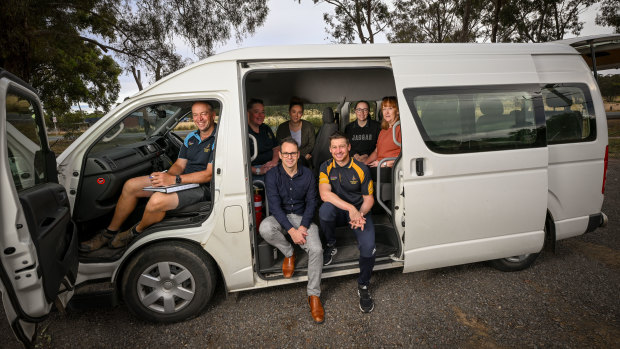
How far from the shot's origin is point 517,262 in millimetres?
3223

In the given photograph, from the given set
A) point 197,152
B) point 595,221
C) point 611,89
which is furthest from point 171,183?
point 611,89

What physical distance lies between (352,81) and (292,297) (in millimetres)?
3033

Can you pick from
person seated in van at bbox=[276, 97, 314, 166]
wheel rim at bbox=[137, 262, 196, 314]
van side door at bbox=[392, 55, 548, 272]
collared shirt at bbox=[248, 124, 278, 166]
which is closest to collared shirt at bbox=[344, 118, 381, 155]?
person seated in van at bbox=[276, 97, 314, 166]

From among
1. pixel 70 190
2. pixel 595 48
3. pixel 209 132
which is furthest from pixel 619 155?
pixel 70 190

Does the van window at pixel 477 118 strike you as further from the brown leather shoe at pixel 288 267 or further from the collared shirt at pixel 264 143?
the collared shirt at pixel 264 143

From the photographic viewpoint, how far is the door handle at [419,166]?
265 centimetres

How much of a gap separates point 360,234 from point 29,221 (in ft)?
7.42

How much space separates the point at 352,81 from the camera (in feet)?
14.9

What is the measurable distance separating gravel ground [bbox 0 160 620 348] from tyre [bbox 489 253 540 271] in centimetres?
8

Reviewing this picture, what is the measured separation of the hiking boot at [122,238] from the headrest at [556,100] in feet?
13.0

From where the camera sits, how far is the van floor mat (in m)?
2.78

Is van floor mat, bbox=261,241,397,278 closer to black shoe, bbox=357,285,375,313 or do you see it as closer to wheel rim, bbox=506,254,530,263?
black shoe, bbox=357,285,375,313

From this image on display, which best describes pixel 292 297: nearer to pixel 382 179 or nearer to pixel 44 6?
pixel 382 179

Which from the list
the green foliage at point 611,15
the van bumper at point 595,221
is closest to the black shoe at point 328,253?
the van bumper at point 595,221
